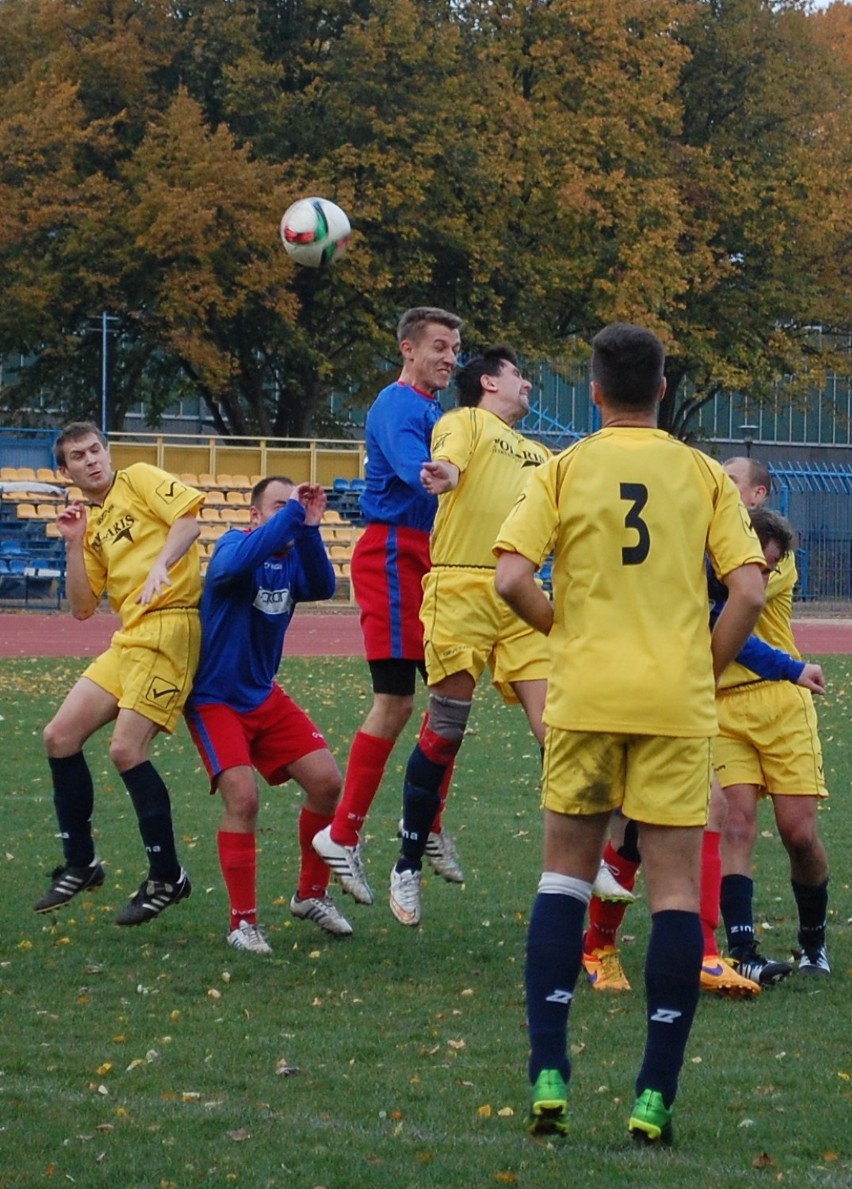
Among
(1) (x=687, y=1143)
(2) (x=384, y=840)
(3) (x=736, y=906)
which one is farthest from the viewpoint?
(2) (x=384, y=840)

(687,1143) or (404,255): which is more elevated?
(404,255)

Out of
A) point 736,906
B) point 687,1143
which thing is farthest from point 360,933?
point 687,1143

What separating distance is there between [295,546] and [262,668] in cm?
50

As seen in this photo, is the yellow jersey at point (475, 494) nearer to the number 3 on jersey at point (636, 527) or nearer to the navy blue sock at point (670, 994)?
the number 3 on jersey at point (636, 527)

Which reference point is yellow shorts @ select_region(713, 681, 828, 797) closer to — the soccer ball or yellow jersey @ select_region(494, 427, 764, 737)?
yellow jersey @ select_region(494, 427, 764, 737)

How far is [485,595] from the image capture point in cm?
721

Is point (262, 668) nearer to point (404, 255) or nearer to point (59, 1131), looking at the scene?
point (59, 1131)

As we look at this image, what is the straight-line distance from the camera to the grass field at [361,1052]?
4.41 metres

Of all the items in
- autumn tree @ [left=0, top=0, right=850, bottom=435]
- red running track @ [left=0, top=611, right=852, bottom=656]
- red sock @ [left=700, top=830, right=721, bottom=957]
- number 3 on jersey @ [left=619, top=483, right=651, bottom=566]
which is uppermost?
autumn tree @ [left=0, top=0, right=850, bottom=435]

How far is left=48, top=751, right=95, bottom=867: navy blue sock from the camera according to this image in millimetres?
7395

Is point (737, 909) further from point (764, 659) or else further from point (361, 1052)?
point (361, 1052)

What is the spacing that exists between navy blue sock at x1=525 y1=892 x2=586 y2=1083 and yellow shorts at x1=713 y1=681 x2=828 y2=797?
1.89 metres

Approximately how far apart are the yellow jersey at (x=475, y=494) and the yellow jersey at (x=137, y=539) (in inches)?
39.5

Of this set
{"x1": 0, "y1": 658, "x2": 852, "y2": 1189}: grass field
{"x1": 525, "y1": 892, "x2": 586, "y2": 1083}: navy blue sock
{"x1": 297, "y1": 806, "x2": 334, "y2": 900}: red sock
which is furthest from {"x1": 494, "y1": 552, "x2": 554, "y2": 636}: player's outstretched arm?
{"x1": 297, "y1": 806, "x2": 334, "y2": 900}: red sock
